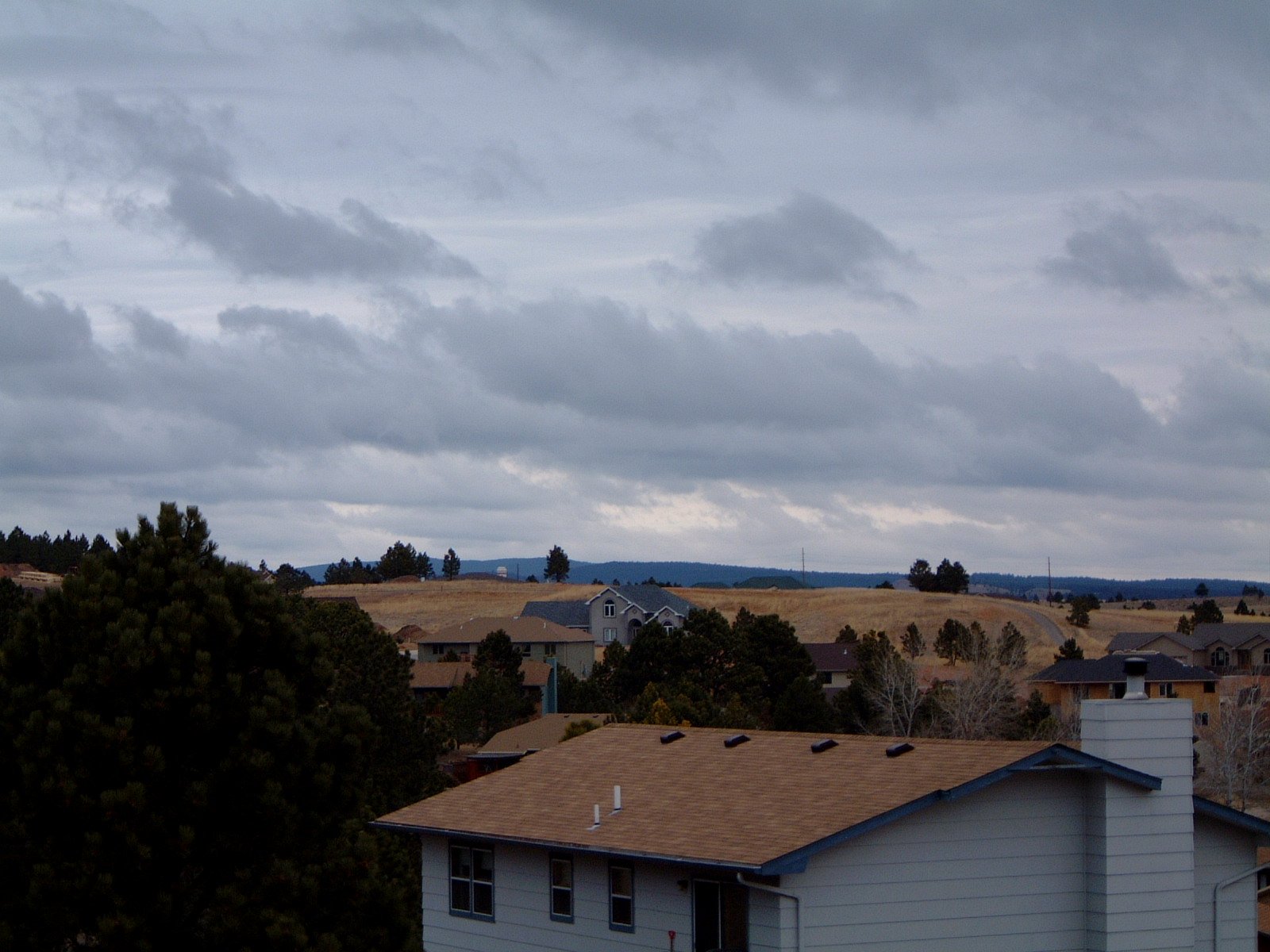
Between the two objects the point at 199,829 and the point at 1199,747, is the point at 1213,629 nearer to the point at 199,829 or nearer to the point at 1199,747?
the point at 1199,747

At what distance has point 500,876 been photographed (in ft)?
83.1

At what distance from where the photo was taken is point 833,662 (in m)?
118

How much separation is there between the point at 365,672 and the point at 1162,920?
32165 millimetres

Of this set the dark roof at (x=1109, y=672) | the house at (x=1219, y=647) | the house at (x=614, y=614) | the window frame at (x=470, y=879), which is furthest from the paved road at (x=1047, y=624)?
the window frame at (x=470, y=879)

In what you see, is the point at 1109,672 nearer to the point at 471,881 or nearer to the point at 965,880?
the point at 471,881

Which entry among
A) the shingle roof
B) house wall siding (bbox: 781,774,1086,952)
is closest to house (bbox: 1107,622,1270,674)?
the shingle roof

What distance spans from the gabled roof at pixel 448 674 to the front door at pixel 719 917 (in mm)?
74518

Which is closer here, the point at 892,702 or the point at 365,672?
the point at 365,672

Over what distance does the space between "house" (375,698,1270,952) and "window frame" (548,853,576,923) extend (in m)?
0.03

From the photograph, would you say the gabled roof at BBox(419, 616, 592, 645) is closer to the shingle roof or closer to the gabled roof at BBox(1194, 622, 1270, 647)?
the gabled roof at BBox(1194, 622, 1270, 647)

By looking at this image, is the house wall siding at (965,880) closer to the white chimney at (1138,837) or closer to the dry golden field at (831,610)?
the white chimney at (1138,837)

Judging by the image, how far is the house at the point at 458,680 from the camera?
315 feet

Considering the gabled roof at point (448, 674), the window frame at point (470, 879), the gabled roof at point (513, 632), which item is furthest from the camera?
the gabled roof at point (513, 632)

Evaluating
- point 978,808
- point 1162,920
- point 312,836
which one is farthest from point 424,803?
point 1162,920
